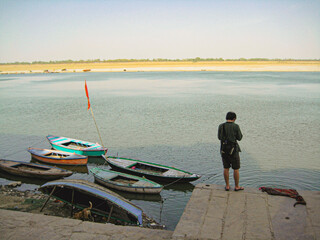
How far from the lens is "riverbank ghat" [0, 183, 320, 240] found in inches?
203

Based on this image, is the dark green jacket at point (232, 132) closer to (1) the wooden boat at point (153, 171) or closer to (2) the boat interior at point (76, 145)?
(1) the wooden boat at point (153, 171)

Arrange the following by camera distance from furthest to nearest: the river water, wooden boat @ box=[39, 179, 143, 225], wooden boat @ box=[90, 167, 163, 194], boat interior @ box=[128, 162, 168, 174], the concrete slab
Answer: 1. boat interior @ box=[128, 162, 168, 174]
2. the river water
3. wooden boat @ box=[90, 167, 163, 194]
4. wooden boat @ box=[39, 179, 143, 225]
5. the concrete slab

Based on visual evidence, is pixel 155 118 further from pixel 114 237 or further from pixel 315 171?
pixel 114 237

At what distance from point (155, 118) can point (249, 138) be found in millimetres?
10601

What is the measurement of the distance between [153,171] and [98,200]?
4.70 meters

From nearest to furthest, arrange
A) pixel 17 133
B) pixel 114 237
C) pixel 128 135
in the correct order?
pixel 114 237 → pixel 128 135 → pixel 17 133

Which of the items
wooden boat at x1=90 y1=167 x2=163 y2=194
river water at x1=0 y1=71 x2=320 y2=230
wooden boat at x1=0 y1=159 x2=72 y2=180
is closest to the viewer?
wooden boat at x1=90 y1=167 x2=163 y2=194

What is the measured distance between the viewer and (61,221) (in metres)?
6.21

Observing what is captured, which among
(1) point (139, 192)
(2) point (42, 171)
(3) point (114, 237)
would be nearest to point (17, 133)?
(2) point (42, 171)

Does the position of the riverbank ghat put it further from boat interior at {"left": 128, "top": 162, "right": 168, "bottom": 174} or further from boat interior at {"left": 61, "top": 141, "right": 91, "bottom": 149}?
boat interior at {"left": 61, "top": 141, "right": 91, "bottom": 149}

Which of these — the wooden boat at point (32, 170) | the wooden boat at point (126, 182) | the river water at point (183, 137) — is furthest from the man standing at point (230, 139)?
the wooden boat at point (32, 170)

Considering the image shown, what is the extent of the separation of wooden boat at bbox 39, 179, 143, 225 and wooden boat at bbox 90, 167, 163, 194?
2631 millimetres

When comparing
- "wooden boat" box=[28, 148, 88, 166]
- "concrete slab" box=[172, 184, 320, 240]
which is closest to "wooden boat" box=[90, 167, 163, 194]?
"wooden boat" box=[28, 148, 88, 166]

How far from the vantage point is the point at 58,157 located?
15883 mm
